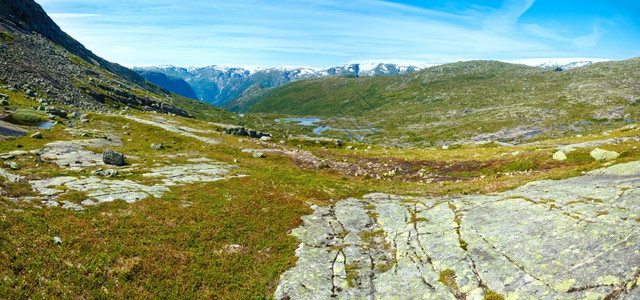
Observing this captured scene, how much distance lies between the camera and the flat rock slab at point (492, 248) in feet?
41.4

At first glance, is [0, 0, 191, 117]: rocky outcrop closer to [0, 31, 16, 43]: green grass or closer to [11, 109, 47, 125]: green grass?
[0, 31, 16, 43]: green grass

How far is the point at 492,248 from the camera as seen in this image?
17016 mm

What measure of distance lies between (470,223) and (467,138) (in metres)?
176

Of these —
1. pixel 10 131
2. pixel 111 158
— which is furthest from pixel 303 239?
pixel 10 131

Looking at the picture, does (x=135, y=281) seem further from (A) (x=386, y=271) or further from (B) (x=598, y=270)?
(B) (x=598, y=270)

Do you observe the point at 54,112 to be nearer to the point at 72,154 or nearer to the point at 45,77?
the point at 72,154

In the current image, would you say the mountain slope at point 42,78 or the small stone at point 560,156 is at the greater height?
the mountain slope at point 42,78

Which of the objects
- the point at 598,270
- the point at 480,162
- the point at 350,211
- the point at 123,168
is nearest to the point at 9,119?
the point at 123,168

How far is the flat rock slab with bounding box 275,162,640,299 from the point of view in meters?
12.6

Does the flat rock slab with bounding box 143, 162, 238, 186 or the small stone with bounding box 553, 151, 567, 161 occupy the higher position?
the small stone with bounding box 553, 151, 567, 161

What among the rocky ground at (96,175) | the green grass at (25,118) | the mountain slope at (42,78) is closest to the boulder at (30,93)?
the mountain slope at (42,78)

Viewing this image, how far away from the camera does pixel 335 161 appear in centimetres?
6950

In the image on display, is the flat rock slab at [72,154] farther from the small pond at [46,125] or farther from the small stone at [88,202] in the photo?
the small pond at [46,125]

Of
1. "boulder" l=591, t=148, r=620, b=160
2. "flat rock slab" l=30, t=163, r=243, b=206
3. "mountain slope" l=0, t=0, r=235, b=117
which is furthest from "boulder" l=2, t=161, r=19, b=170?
"boulder" l=591, t=148, r=620, b=160
